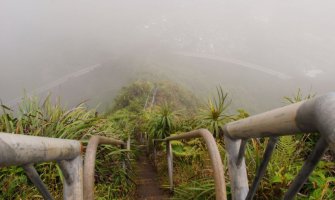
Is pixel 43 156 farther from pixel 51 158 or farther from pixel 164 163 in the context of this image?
pixel 164 163

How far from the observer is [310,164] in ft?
2.68

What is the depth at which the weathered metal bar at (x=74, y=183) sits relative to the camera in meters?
1.35

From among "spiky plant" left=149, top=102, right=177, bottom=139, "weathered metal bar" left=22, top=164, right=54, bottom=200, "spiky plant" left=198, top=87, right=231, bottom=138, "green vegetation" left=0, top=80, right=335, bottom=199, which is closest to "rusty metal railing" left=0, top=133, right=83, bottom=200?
"weathered metal bar" left=22, top=164, right=54, bottom=200

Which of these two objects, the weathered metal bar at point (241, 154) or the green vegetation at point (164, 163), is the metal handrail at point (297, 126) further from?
the green vegetation at point (164, 163)

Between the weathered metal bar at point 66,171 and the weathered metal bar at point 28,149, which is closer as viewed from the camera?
the weathered metal bar at point 28,149

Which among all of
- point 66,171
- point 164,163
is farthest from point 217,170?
point 164,163

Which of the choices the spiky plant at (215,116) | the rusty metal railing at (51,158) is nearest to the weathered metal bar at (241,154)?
the rusty metal railing at (51,158)

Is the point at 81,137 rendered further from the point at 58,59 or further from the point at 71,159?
the point at 58,59

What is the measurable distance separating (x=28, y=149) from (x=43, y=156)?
111mm

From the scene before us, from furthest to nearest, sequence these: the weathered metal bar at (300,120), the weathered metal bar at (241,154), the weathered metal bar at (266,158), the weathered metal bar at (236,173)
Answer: the weathered metal bar at (236,173), the weathered metal bar at (241,154), the weathered metal bar at (266,158), the weathered metal bar at (300,120)

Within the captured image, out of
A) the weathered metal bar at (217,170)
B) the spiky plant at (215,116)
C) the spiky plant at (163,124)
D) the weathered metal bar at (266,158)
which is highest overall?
the weathered metal bar at (266,158)

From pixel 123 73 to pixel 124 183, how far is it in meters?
111

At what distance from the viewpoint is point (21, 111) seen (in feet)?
14.0

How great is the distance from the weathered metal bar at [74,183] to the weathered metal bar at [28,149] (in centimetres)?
16
